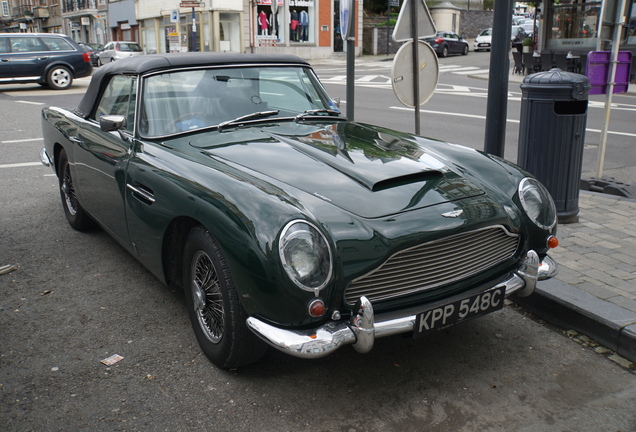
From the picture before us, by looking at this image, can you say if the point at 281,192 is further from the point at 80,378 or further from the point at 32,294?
the point at 32,294

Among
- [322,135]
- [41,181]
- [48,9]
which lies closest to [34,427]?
[322,135]

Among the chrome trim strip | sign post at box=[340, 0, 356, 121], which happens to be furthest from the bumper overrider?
sign post at box=[340, 0, 356, 121]

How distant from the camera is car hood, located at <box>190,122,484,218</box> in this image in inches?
118

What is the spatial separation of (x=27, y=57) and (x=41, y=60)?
0.38 m

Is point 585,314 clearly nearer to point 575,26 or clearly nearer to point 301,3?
point 575,26

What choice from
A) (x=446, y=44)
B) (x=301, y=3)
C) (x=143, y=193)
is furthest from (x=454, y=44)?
(x=143, y=193)

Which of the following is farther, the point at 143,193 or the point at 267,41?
the point at 267,41

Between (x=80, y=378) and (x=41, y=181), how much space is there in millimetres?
4942

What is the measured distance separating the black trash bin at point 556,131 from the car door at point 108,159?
3159 mm

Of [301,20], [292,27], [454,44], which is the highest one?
[301,20]

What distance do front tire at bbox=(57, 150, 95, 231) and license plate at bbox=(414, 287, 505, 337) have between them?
11.5 ft

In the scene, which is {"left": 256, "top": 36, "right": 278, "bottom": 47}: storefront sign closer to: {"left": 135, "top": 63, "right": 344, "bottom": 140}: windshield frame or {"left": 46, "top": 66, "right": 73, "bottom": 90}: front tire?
{"left": 46, "top": 66, "right": 73, "bottom": 90}: front tire

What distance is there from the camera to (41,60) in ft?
60.2

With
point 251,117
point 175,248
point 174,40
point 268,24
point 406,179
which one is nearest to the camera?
point 406,179
